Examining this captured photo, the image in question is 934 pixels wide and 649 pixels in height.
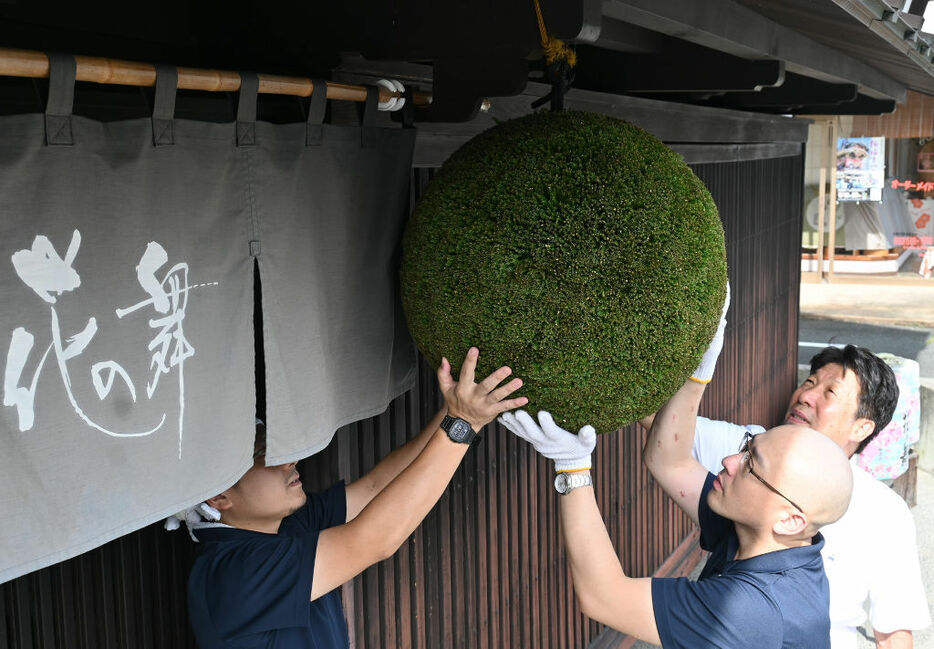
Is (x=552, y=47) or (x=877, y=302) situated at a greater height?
(x=552, y=47)

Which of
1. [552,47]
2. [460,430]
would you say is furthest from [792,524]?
[552,47]

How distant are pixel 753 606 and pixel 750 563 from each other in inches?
6.5

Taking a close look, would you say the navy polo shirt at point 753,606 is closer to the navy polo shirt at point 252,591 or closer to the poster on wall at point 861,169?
the navy polo shirt at point 252,591

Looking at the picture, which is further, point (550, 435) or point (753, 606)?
point (753, 606)

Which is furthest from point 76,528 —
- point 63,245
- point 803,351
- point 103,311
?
point 803,351

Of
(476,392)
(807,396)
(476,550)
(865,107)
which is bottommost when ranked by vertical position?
(476,550)

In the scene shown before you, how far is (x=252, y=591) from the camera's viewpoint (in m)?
2.26

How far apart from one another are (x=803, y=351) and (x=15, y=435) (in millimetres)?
12252

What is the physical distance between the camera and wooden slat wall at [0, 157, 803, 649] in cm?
226

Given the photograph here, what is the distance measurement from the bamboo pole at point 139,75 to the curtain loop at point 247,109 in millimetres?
16

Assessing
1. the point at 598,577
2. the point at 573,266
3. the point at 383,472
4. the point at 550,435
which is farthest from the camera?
the point at 383,472

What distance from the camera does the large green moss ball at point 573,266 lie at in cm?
190

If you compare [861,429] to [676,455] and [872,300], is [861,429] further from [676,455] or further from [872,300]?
[872,300]

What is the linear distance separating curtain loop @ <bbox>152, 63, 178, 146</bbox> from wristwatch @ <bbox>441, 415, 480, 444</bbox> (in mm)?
913
